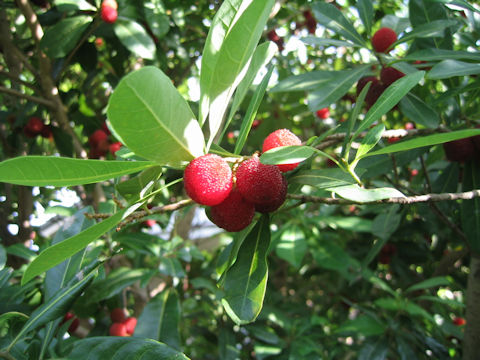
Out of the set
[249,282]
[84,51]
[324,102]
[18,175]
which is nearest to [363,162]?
[324,102]

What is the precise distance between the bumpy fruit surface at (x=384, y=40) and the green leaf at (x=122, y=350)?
104 centimetres

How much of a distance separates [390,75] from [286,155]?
65 centimetres

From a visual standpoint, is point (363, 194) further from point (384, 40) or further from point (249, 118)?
point (384, 40)

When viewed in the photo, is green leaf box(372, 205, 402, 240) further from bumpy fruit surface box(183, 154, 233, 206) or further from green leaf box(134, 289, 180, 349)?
bumpy fruit surface box(183, 154, 233, 206)

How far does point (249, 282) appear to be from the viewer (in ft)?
2.46

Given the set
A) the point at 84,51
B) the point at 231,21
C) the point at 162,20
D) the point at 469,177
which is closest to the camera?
the point at 231,21

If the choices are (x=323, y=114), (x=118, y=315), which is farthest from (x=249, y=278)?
(x=323, y=114)

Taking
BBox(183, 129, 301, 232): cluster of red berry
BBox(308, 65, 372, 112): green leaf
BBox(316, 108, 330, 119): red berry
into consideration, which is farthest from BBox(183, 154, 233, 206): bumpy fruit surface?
BBox(316, 108, 330, 119): red berry

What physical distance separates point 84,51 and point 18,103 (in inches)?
23.8

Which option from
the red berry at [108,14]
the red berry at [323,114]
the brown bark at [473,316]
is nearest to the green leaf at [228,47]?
the brown bark at [473,316]

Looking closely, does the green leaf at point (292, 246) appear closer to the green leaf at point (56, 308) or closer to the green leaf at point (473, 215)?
the green leaf at point (473, 215)

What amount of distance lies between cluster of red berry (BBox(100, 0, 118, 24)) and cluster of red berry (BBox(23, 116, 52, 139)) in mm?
550

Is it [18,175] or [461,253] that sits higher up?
[18,175]

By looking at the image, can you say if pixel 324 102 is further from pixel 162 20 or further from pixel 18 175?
pixel 162 20
